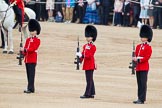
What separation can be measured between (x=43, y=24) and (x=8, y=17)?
1086 centimetres

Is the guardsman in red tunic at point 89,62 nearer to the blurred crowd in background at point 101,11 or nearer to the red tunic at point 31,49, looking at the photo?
the red tunic at point 31,49

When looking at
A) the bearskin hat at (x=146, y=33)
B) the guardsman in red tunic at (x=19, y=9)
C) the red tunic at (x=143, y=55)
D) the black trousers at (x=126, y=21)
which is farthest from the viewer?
the black trousers at (x=126, y=21)

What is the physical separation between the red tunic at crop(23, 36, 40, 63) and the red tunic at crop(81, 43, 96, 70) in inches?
49.5

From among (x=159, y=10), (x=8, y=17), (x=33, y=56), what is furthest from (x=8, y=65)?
(x=159, y=10)

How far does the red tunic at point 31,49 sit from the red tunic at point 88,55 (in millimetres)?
1257

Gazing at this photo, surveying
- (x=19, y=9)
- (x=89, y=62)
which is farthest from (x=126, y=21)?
(x=89, y=62)

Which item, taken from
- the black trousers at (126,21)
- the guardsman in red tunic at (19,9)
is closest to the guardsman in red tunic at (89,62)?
the guardsman in red tunic at (19,9)

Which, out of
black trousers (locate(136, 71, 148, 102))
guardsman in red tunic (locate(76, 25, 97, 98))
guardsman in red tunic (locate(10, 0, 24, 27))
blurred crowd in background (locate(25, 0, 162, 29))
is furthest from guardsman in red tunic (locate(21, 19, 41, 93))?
blurred crowd in background (locate(25, 0, 162, 29))

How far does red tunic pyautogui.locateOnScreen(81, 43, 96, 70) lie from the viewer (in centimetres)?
1630

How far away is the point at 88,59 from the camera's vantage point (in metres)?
16.4

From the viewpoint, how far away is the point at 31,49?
17078 mm

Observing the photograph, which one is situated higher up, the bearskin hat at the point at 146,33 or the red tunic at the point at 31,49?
the bearskin hat at the point at 146,33

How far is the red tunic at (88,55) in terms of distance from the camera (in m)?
16.3

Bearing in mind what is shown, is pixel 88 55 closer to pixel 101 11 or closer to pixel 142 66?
pixel 142 66
